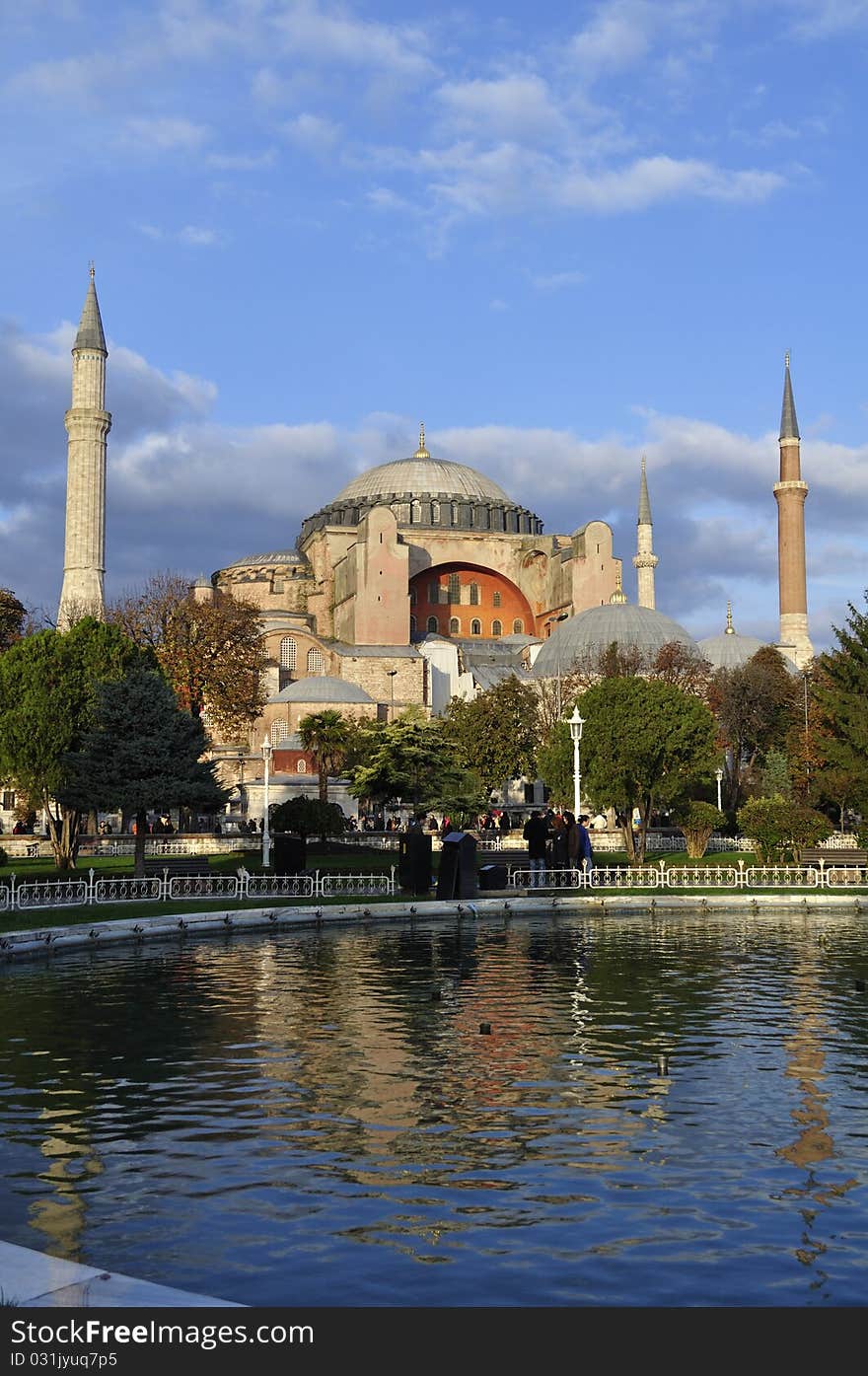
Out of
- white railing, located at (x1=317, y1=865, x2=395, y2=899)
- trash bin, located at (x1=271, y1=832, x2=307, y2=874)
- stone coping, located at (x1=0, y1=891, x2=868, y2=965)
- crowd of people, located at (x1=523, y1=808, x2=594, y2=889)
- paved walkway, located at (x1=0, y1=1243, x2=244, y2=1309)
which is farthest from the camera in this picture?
trash bin, located at (x1=271, y1=832, x2=307, y2=874)

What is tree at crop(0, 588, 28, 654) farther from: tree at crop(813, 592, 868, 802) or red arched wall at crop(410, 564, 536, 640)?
red arched wall at crop(410, 564, 536, 640)

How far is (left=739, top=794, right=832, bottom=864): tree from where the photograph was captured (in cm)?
3209

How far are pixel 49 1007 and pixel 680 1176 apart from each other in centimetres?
725

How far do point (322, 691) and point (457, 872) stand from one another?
41740 millimetres

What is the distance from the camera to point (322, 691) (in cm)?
6431

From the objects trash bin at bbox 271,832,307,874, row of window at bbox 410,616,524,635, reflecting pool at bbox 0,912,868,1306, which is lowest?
reflecting pool at bbox 0,912,868,1306

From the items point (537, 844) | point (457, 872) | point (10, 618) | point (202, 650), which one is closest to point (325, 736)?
point (202, 650)

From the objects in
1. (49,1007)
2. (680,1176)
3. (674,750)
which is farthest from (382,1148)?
(674,750)

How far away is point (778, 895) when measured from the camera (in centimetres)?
2384

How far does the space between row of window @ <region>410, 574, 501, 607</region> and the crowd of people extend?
56.0 m

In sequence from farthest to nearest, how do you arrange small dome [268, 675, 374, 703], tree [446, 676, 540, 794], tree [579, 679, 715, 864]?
small dome [268, 675, 374, 703] < tree [446, 676, 540, 794] < tree [579, 679, 715, 864]

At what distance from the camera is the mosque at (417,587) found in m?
57.3

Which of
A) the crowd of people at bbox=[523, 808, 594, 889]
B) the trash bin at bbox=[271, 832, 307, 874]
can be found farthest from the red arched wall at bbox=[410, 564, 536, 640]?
the trash bin at bbox=[271, 832, 307, 874]
